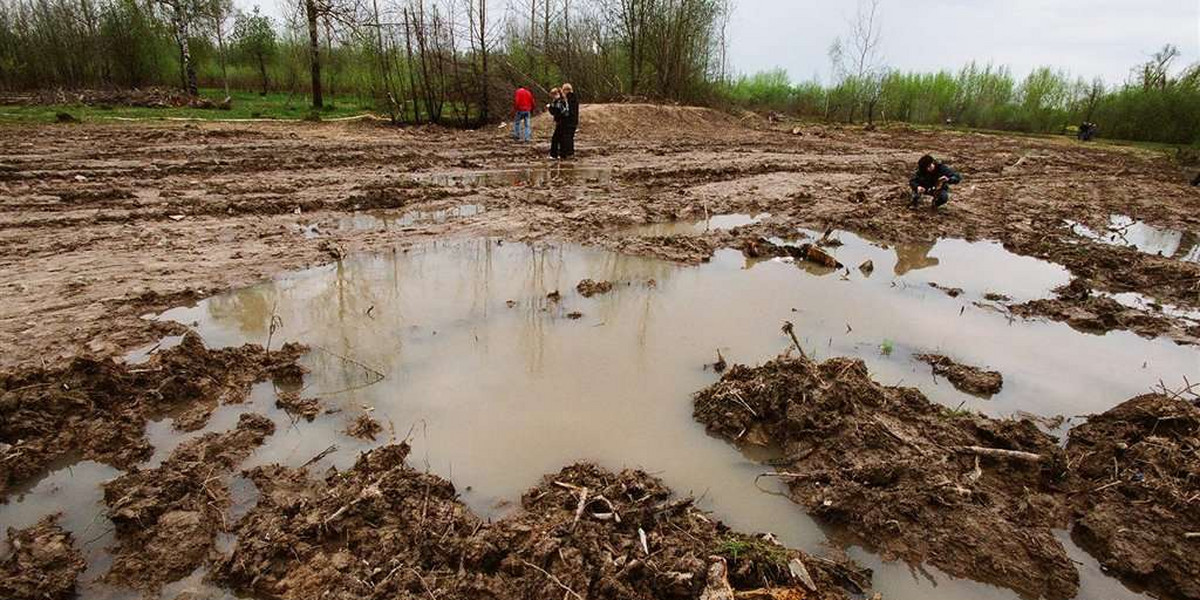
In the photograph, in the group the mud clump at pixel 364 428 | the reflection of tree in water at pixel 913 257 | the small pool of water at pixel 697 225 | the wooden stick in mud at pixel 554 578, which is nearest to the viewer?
the wooden stick in mud at pixel 554 578

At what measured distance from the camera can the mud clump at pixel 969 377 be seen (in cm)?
426

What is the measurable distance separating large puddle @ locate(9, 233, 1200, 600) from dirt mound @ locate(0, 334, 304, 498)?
0.14 metres

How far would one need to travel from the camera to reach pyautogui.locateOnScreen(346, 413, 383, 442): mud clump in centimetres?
348

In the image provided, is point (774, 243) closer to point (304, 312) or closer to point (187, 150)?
point (304, 312)

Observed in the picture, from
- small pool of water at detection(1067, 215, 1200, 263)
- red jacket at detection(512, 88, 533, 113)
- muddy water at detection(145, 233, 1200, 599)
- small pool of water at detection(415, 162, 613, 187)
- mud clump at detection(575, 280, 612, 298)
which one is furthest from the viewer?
red jacket at detection(512, 88, 533, 113)

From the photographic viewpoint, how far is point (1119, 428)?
3592 millimetres

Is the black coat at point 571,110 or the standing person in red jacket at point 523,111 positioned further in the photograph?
the standing person in red jacket at point 523,111

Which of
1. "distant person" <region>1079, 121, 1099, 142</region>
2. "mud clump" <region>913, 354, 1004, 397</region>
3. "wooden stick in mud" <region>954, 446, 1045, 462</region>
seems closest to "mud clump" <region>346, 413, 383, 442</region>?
"wooden stick in mud" <region>954, 446, 1045, 462</region>

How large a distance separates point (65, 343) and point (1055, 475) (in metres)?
6.46

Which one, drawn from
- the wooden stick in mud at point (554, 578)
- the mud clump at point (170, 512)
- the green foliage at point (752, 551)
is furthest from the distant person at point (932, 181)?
the mud clump at point (170, 512)

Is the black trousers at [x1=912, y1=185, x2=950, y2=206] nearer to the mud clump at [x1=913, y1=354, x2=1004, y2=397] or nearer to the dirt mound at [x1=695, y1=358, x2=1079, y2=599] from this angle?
the mud clump at [x1=913, y1=354, x2=1004, y2=397]

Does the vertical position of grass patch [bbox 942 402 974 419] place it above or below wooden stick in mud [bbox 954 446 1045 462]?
above

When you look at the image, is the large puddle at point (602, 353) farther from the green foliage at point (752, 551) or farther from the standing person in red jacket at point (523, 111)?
the standing person in red jacket at point (523, 111)

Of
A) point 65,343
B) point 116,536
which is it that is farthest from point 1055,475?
point 65,343
